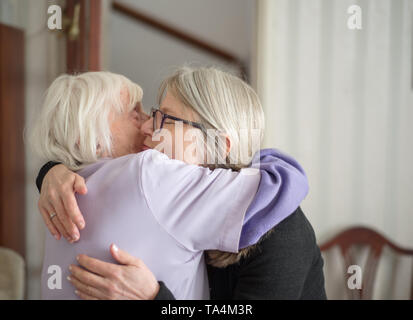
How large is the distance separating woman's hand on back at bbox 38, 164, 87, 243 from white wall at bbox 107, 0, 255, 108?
4.20ft

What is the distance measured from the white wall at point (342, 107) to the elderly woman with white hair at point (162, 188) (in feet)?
1.52

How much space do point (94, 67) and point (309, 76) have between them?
0.76 m

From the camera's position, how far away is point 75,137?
0.79 metres

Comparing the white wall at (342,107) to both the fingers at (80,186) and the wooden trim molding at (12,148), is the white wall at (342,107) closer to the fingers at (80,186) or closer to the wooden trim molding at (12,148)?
the fingers at (80,186)

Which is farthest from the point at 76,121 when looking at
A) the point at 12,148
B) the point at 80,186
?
the point at 12,148

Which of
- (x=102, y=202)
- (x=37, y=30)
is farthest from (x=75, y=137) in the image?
(x=37, y=30)

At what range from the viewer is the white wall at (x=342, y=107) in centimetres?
110

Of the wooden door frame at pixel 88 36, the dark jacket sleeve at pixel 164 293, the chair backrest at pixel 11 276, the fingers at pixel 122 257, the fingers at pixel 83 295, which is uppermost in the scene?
the wooden door frame at pixel 88 36

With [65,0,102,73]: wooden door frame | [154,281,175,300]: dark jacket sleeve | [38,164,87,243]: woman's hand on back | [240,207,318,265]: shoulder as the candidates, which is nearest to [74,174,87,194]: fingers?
[38,164,87,243]: woman's hand on back

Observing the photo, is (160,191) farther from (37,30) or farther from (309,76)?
(37,30)

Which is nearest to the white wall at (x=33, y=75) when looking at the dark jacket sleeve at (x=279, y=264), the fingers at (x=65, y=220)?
the fingers at (x=65, y=220)

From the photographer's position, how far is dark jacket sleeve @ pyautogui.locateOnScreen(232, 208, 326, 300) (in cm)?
67

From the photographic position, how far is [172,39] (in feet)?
7.36

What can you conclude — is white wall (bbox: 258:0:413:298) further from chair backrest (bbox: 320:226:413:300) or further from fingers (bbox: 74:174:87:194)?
fingers (bbox: 74:174:87:194)
